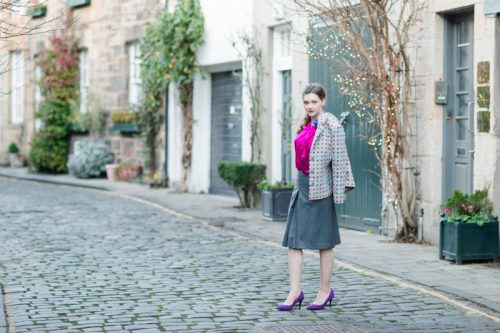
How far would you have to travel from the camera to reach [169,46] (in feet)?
65.2

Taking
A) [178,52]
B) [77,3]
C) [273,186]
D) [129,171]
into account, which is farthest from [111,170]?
[273,186]

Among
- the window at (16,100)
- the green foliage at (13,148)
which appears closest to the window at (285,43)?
the green foliage at (13,148)

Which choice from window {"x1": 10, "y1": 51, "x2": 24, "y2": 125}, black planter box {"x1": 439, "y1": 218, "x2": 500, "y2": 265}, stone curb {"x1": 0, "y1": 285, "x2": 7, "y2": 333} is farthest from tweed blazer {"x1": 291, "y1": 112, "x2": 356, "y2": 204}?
window {"x1": 10, "y1": 51, "x2": 24, "y2": 125}

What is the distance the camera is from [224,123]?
1955 centimetres

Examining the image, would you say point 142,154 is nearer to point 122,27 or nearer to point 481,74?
point 122,27

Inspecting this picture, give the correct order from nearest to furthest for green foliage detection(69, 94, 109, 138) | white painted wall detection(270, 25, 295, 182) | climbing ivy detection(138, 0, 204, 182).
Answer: white painted wall detection(270, 25, 295, 182)
climbing ivy detection(138, 0, 204, 182)
green foliage detection(69, 94, 109, 138)

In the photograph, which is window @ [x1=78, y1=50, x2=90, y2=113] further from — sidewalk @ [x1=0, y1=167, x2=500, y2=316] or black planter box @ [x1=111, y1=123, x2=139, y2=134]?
sidewalk @ [x1=0, y1=167, x2=500, y2=316]

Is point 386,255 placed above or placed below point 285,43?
below

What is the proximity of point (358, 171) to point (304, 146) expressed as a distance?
5.75 metres

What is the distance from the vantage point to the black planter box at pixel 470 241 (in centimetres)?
1037

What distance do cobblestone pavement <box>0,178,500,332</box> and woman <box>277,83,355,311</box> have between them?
0.28 metres

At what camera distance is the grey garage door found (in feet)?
62.1

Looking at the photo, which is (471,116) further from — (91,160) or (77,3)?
(77,3)

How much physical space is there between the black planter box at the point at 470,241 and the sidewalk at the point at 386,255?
0.12 meters
